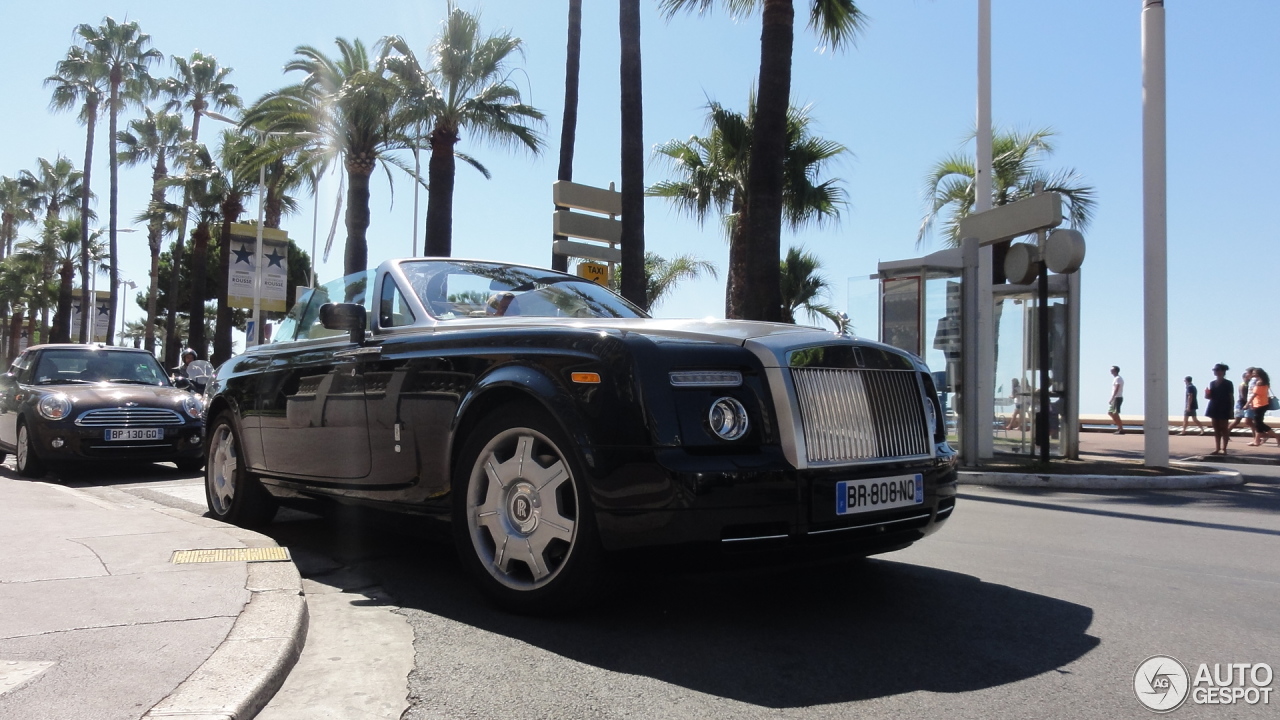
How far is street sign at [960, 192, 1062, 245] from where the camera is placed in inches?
417

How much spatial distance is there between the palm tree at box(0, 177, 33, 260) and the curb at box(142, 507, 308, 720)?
227 ft

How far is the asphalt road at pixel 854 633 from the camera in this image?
2898 millimetres

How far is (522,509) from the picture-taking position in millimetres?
3840

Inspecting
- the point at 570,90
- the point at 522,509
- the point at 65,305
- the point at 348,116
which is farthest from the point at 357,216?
the point at 65,305

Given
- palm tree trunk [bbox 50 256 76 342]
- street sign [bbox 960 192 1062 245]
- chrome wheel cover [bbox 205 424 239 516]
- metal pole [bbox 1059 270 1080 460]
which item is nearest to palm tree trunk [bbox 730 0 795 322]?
street sign [bbox 960 192 1062 245]

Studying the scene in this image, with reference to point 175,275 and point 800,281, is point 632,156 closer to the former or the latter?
point 800,281

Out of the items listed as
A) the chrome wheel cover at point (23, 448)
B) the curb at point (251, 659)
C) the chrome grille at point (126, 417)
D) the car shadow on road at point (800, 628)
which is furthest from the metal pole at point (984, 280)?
the chrome wheel cover at point (23, 448)

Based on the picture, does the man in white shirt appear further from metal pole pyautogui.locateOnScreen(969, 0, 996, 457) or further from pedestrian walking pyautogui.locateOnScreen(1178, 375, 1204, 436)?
metal pole pyautogui.locateOnScreen(969, 0, 996, 457)

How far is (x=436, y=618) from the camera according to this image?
153 inches

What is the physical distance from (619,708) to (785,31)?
11.2 m

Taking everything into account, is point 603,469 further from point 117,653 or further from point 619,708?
point 117,653

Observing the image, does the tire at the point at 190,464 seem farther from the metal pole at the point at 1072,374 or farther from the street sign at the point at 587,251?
the metal pole at the point at 1072,374

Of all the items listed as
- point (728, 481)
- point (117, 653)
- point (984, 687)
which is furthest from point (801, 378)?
point (117, 653)

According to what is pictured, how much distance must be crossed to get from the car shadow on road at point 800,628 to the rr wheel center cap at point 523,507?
36 centimetres
